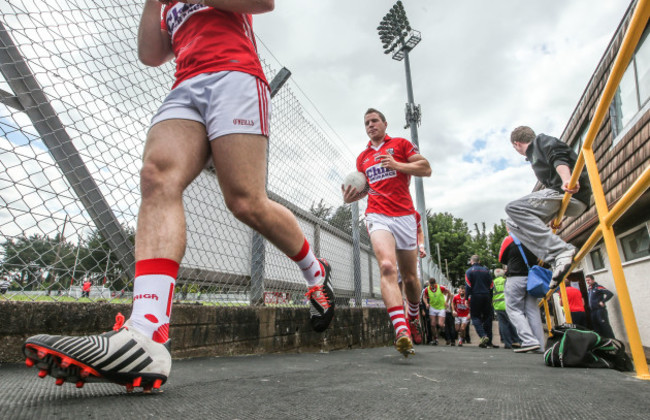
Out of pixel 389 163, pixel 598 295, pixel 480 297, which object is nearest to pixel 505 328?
pixel 480 297

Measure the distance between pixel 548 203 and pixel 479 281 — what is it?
207 inches

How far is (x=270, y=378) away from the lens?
171cm

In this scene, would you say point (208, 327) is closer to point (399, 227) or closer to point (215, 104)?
point (215, 104)

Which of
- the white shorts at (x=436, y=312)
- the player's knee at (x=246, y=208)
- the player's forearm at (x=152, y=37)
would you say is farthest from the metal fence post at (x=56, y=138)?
the white shorts at (x=436, y=312)

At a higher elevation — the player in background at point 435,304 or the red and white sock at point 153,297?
the player in background at point 435,304

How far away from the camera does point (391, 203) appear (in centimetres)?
369

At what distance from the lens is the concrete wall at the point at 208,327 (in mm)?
1841

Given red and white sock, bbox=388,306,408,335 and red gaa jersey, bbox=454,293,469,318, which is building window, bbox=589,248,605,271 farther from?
red and white sock, bbox=388,306,408,335

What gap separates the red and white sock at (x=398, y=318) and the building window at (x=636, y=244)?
23.5 ft

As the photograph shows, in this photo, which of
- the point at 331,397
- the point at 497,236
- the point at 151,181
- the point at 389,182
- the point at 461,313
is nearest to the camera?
the point at 331,397

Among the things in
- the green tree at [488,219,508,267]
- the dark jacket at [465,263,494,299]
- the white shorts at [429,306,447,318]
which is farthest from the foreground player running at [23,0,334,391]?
the green tree at [488,219,508,267]

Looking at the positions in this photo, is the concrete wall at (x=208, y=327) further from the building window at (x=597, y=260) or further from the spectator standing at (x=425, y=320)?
the building window at (x=597, y=260)

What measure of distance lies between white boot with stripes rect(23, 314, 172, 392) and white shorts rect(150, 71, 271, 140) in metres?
0.86

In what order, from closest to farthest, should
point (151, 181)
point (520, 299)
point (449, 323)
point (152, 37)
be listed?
point (151, 181) < point (152, 37) < point (520, 299) < point (449, 323)
